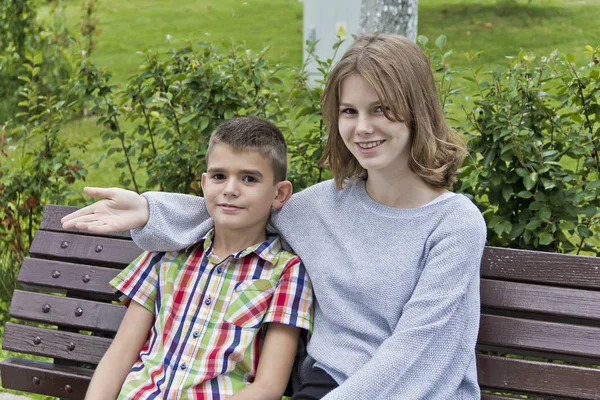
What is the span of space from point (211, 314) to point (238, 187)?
0.40m

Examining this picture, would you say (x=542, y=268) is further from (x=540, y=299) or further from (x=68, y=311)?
(x=68, y=311)

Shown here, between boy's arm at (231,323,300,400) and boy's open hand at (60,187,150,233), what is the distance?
0.54 meters

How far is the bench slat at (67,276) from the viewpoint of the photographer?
2900 mm

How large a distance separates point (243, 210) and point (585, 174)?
1.33 m

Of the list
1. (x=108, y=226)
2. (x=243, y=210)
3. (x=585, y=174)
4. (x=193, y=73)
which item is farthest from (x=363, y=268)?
(x=193, y=73)

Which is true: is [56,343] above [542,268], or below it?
below

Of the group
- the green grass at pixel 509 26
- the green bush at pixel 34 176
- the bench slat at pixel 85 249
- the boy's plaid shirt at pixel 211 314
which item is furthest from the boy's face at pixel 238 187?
the green grass at pixel 509 26

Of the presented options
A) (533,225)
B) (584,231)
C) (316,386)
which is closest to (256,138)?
(316,386)

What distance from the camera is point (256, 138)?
255 cm

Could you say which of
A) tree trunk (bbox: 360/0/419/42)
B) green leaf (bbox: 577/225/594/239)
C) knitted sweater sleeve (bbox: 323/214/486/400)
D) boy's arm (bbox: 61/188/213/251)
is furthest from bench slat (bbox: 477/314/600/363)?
tree trunk (bbox: 360/0/419/42)

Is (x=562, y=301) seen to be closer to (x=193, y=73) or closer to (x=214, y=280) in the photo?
(x=214, y=280)

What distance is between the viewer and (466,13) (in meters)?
13.0

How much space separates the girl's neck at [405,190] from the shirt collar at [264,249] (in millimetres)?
383

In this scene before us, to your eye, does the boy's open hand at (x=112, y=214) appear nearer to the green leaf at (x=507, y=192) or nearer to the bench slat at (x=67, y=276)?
the bench slat at (x=67, y=276)
